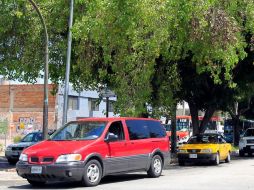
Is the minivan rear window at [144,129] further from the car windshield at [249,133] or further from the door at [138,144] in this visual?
the car windshield at [249,133]

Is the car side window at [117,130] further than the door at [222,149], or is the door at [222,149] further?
the door at [222,149]

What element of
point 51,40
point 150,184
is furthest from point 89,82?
point 150,184

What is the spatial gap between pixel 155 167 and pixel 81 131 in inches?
116

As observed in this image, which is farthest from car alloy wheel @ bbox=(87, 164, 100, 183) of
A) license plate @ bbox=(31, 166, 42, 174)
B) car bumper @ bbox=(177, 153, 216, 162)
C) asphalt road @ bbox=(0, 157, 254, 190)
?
car bumper @ bbox=(177, 153, 216, 162)

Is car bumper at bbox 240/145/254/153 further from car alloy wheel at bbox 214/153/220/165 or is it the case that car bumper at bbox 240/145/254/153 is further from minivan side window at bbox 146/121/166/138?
minivan side window at bbox 146/121/166/138

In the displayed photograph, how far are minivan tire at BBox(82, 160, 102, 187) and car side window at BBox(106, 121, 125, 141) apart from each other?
124 cm

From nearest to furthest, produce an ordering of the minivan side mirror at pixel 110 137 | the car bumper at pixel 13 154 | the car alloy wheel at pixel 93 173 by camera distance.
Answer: the car alloy wheel at pixel 93 173
the minivan side mirror at pixel 110 137
the car bumper at pixel 13 154

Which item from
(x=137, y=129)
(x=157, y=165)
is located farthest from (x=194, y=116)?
(x=137, y=129)

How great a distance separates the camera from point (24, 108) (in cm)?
5494

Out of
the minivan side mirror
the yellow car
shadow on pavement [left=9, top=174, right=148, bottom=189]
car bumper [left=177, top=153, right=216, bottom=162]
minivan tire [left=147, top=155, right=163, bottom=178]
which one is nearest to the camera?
shadow on pavement [left=9, top=174, right=148, bottom=189]

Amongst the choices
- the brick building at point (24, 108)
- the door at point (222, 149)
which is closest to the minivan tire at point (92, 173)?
the door at point (222, 149)

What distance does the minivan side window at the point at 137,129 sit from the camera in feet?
50.6

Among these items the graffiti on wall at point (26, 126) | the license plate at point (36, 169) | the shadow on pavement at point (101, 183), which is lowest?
the shadow on pavement at point (101, 183)

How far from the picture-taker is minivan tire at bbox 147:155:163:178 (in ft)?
52.6
